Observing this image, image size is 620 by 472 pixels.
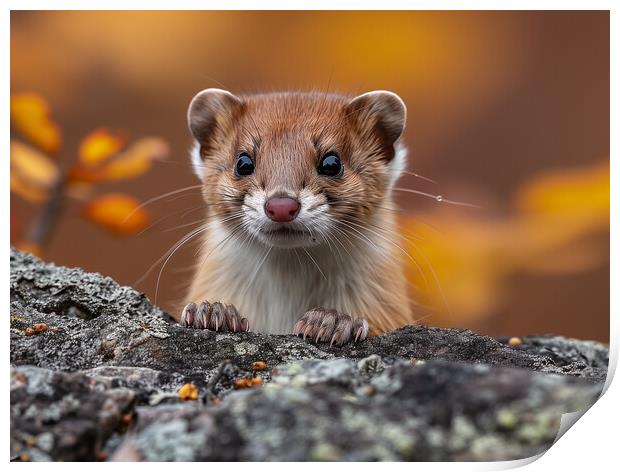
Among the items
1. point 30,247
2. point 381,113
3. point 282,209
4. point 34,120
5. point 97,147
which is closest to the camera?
point 282,209

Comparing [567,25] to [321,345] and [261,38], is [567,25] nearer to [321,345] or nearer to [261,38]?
[261,38]

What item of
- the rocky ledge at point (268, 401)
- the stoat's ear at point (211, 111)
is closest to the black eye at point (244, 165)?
the stoat's ear at point (211, 111)

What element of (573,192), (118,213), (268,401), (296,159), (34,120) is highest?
(34,120)

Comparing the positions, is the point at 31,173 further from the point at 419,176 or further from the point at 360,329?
the point at 419,176

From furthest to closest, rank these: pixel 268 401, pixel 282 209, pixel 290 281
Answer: pixel 290 281 → pixel 282 209 → pixel 268 401

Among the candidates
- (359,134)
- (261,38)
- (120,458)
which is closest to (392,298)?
(359,134)

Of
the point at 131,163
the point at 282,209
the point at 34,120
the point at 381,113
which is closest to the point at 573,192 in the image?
the point at 381,113

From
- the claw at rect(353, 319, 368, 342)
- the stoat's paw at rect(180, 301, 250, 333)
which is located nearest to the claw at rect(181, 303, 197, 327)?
the stoat's paw at rect(180, 301, 250, 333)
